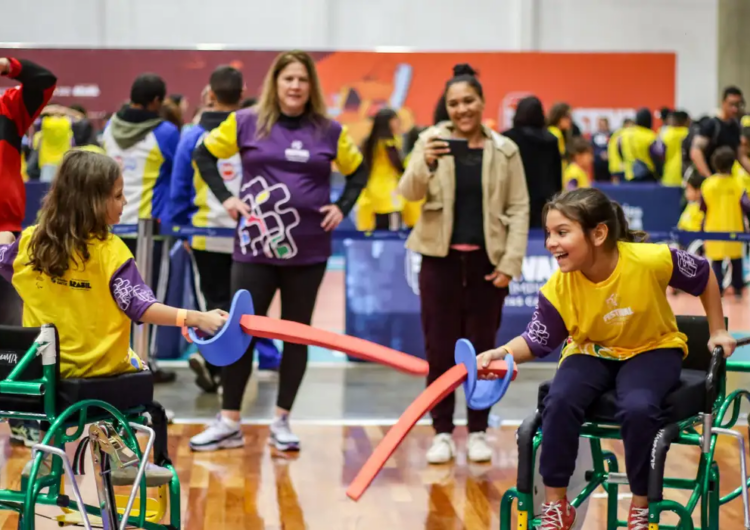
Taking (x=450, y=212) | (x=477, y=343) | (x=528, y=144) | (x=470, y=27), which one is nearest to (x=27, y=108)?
(x=450, y=212)

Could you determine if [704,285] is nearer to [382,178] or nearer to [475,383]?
[475,383]

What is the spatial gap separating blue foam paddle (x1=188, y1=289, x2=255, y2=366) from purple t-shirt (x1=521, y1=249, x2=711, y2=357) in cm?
83

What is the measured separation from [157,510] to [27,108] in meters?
1.88

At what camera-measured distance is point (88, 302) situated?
3150mm

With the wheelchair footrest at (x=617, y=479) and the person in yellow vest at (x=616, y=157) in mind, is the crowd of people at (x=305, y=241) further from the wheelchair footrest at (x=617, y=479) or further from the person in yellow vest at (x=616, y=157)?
the person in yellow vest at (x=616, y=157)

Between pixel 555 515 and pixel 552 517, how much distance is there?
0.01 metres

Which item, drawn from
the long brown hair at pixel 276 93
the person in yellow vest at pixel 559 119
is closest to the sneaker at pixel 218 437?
the long brown hair at pixel 276 93

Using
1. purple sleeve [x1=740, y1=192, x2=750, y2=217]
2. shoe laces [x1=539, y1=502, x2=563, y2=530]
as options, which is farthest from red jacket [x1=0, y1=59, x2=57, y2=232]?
purple sleeve [x1=740, y1=192, x2=750, y2=217]

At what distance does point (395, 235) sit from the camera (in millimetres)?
5844

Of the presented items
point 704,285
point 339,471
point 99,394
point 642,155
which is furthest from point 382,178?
point 99,394

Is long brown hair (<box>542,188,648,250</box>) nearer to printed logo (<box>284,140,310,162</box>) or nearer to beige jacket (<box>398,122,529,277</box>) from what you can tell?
beige jacket (<box>398,122,529,277</box>)

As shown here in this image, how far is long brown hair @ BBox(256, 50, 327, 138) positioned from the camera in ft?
15.5

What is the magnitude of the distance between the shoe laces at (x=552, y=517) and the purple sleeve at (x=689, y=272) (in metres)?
0.74

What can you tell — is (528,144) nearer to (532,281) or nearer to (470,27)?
(532,281)
